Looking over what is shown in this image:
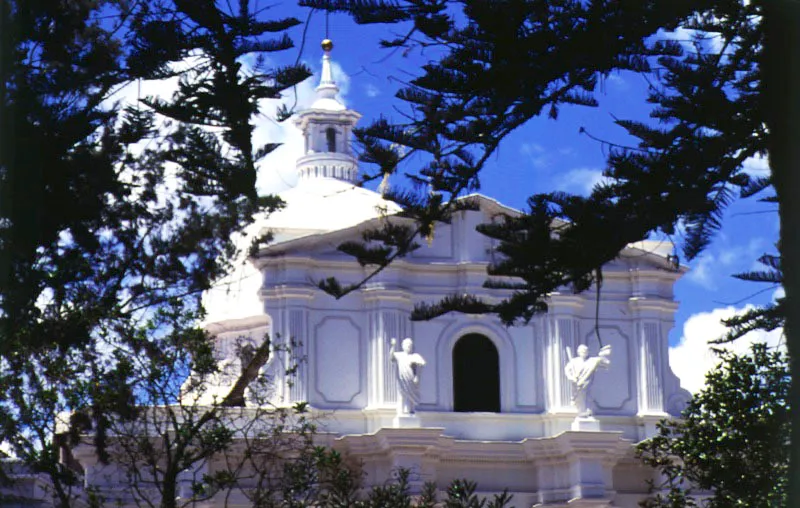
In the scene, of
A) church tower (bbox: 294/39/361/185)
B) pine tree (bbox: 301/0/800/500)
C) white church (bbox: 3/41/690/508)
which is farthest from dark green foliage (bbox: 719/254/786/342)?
church tower (bbox: 294/39/361/185)

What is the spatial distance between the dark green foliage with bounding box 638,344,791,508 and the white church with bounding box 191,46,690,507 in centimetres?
1376

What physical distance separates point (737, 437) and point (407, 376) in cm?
1741

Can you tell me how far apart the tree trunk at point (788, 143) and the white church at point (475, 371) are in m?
25.4

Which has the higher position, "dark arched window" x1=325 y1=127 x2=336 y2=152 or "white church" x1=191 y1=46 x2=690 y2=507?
"dark arched window" x1=325 y1=127 x2=336 y2=152

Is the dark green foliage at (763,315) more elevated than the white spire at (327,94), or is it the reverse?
the white spire at (327,94)

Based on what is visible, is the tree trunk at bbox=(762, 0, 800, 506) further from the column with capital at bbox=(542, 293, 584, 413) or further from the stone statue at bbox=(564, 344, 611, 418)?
the column with capital at bbox=(542, 293, 584, 413)

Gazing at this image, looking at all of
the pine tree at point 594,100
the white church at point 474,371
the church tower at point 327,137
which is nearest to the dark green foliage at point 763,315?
the pine tree at point 594,100

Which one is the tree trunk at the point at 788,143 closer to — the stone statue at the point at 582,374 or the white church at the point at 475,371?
the white church at the point at 475,371

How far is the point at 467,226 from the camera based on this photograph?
38312 millimetres

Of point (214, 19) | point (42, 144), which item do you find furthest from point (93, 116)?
point (214, 19)

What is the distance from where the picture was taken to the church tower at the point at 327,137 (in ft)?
153

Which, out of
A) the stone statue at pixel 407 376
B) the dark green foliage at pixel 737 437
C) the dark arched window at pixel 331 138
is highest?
the dark arched window at pixel 331 138

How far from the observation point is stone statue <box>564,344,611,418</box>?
3749 centimetres

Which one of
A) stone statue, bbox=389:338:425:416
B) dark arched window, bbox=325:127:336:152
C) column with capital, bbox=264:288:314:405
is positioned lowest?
stone statue, bbox=389:338:425:416
